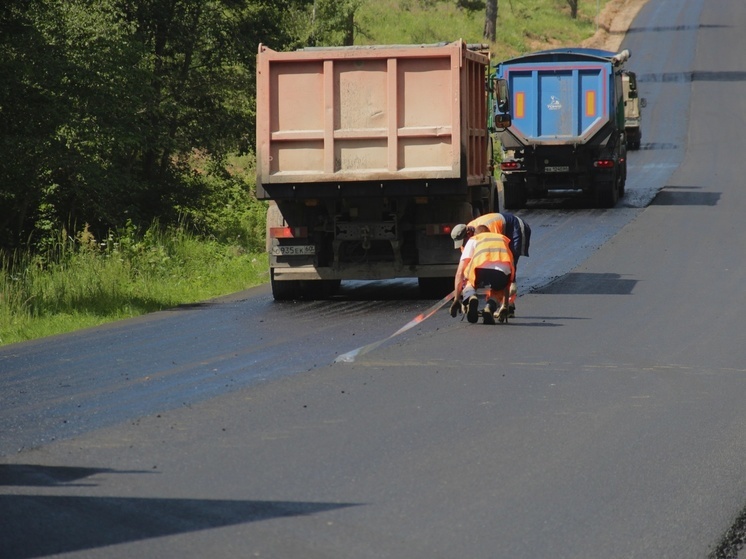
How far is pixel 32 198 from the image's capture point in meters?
20.5

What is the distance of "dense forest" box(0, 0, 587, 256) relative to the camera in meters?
19.2

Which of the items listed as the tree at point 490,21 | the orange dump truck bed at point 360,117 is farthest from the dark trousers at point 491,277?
the tree at point 490,21

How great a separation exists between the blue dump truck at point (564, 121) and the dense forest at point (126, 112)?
196 inches

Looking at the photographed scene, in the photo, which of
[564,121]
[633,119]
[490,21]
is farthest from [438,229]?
[490,21]

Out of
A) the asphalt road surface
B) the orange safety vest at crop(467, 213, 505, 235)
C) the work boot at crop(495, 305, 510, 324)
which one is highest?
the orange safety vest at crop(467, 213, 505, 235)

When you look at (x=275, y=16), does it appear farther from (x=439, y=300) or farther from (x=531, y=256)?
(x=439, y=300)

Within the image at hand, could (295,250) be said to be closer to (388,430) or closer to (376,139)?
(376,139)

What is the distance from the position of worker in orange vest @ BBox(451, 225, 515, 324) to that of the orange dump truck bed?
1542mm

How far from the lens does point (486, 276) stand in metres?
12.7

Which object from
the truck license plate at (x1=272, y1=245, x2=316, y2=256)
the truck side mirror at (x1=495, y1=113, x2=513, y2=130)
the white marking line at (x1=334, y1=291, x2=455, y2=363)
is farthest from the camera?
the truck side mirror at (x1=495, y1=113, x2=513, y2=130)

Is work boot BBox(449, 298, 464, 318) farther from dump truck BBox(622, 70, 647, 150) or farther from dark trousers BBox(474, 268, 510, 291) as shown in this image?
dump truck BBox(622, 70, 647, 150)

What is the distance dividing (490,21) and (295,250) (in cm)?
4595

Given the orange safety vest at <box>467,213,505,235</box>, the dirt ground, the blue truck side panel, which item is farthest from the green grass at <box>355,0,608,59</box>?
the orange safety vest at <box>467,213,505,235</box>

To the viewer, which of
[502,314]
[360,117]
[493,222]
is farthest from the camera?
[360,117]
